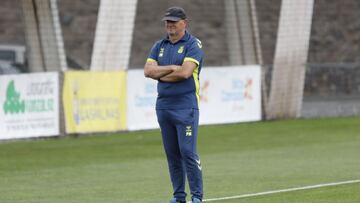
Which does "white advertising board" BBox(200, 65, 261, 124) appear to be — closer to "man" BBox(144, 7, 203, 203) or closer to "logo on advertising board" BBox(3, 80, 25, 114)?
"logo on advertising board" BBox(3, 80, 25, 114)

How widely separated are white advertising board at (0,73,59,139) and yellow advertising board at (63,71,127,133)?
0.33 m

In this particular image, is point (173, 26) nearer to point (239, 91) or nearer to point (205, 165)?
point (205, 165)

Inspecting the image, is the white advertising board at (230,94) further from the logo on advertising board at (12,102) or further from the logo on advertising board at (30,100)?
the logo on advertising board at (12,102)

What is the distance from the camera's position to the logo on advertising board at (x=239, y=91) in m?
26.0

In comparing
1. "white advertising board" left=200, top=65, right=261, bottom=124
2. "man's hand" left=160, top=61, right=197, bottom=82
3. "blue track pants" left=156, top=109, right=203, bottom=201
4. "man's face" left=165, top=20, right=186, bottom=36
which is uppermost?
"man's face" left=165, top=20, right=186, bottom=36

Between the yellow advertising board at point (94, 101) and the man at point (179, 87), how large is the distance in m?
11.6

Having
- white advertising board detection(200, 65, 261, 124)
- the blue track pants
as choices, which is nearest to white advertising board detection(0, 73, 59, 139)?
white advertising board detection(200, 65, 261, 124)

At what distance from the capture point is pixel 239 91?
86.3 feet

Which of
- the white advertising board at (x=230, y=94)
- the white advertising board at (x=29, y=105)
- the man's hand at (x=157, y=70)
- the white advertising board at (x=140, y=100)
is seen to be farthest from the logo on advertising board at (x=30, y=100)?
the man's hand at (x=157, y=70)

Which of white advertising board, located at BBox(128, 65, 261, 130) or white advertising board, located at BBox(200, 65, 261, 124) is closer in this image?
white advertising board, located at BBox(128, 65, 261, 130)

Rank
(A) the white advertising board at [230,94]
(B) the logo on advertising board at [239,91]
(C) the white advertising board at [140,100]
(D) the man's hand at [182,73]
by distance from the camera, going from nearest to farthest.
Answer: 1. (D) the man's hand at [182,73]
2. (C) the white advertising board at [140,100]
3. (A) the white advertising board at [230,94]
4. (B) the logo on advertising board at [239,91]

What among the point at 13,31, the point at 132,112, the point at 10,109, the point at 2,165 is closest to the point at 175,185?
the point at 2,165

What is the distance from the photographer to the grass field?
13.1 metres

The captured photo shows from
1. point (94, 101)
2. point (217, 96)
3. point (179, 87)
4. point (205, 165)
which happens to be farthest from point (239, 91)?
point (179, 87)
